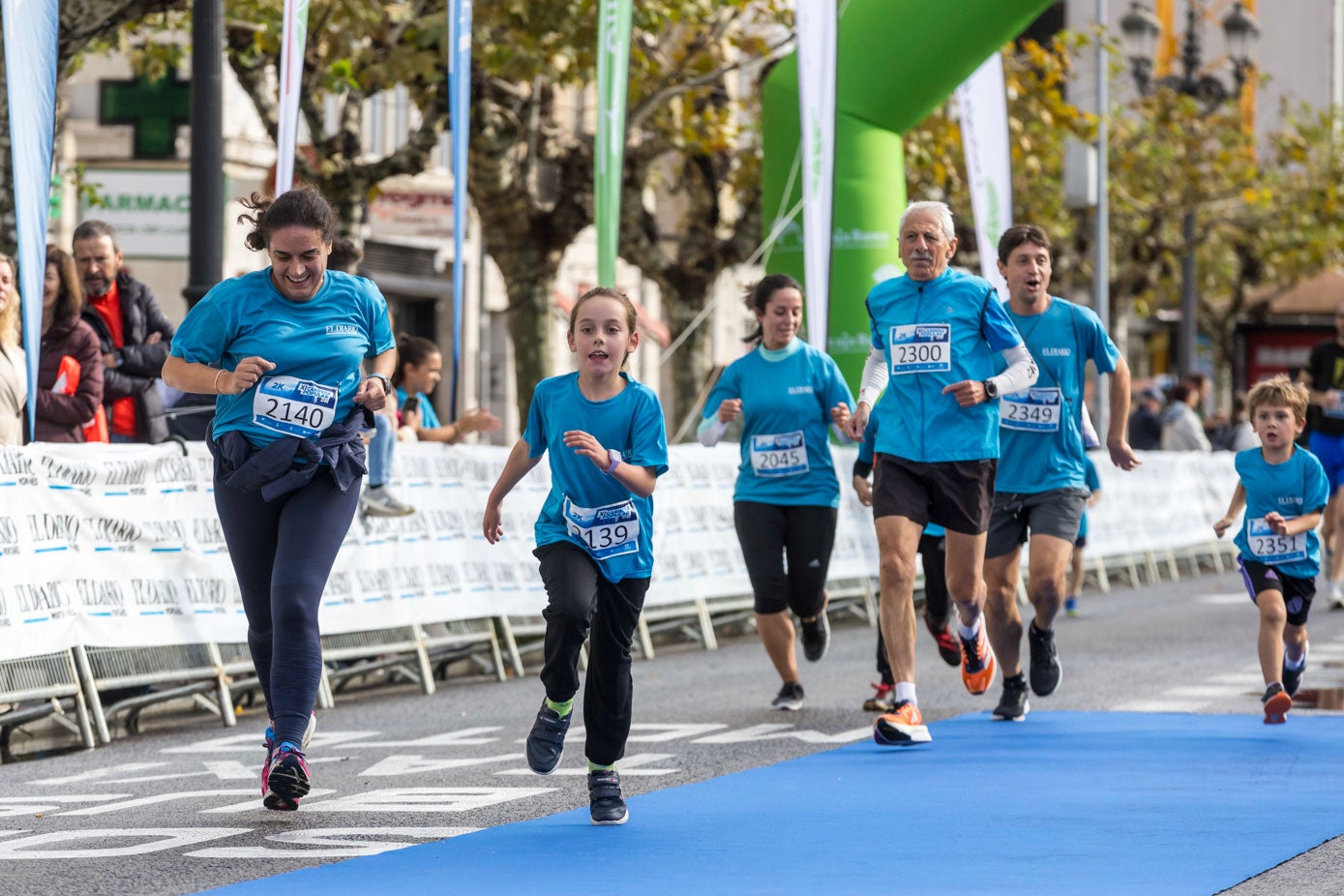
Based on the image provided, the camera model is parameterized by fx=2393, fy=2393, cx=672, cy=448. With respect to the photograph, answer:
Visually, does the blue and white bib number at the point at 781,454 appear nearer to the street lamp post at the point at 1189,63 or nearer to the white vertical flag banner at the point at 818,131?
the white vertical flag banner at the point at 818,131

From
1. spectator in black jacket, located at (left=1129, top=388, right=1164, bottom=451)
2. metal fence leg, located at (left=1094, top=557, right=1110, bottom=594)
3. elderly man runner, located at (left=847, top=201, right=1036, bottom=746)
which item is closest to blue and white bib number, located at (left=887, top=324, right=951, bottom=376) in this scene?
elderly man runner, located at (left=847, top=201, right=1036, bottom=746)

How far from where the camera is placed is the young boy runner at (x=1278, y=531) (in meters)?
9.97

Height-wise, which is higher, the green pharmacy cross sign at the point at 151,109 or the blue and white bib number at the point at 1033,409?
the green pharmacy cross sign at the point at 151,109

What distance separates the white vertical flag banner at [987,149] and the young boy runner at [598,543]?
12.0 m

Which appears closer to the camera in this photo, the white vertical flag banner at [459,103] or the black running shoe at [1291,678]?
the black running shoe at [1291,678]

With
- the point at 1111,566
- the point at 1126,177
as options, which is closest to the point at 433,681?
the point at 1111,566

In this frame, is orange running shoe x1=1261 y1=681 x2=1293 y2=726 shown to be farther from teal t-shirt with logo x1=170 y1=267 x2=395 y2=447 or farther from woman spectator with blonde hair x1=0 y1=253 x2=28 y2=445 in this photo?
woman spectator with blonde hair x1=0 y1=253 x2=28 y2=445

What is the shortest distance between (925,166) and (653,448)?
57.0 ft

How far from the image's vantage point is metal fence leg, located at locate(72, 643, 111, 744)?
9961mm

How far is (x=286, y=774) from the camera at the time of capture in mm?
7320

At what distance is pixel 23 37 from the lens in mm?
10344

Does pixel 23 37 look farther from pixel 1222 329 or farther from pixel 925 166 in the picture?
pixel 1222 329

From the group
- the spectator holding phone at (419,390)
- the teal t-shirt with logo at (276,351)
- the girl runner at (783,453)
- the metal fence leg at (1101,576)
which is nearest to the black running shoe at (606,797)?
the teal t-shirt with logo at (276,351)

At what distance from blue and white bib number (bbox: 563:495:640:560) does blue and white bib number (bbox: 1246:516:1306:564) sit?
3772 mm
